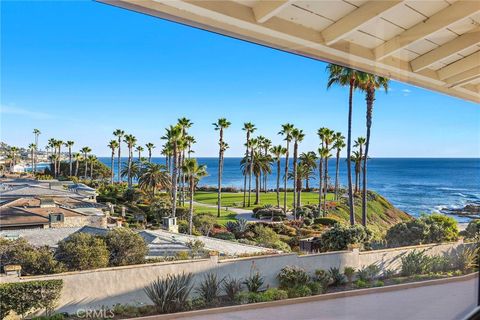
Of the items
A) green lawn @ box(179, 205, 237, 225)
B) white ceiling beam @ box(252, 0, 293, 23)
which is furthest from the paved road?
green lawn @ box(179, 205, 237, 225)

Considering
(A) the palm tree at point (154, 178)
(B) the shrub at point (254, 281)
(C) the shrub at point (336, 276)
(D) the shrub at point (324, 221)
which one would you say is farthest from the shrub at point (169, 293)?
(A) the palm tree at point (154, 178)

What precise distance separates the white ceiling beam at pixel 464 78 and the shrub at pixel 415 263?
3.49 m

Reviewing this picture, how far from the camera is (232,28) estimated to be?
1.05 meters

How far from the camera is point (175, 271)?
5016mm

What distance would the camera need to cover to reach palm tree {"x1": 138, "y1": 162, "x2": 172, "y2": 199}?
624 inches

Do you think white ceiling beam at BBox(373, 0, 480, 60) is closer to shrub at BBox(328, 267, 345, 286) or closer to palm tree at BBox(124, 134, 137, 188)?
shrub at BBox(328, 267, 345, 286)

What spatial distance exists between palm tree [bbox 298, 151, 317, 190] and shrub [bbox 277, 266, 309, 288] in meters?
8.47

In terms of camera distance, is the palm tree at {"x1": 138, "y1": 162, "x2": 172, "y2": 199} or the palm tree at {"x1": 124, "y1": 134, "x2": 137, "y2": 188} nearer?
the palm tree at {"x1": 124, "y1": 134, "x2": 137, "y2": 188}

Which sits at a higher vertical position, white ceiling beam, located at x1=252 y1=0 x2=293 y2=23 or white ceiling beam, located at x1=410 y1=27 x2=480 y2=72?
white ceiling beam, located at x1=410 y1=27 x2=480 y2=72

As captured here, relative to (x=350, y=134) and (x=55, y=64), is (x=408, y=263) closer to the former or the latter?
(x=350, y=134)

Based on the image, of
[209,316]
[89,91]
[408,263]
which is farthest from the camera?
[89,91]

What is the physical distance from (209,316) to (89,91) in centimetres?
480

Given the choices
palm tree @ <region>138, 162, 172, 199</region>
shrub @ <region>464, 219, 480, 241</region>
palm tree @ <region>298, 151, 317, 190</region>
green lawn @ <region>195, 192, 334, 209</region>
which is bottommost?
green lawn @ <region>195, 192, 334, 209</region>

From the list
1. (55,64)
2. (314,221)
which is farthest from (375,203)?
(55,64)
